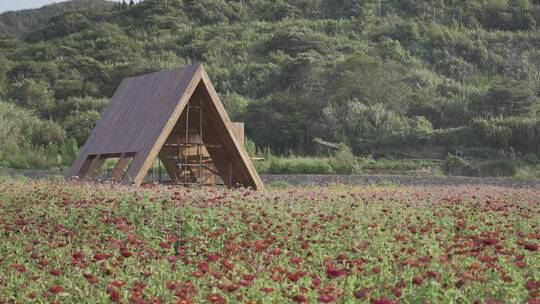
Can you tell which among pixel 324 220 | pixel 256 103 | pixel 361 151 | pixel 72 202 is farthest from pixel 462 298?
pixel 256 103

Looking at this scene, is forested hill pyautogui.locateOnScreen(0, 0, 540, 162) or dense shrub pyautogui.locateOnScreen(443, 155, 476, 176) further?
forested hill pyautogui.locateOnScreen(0, 0, 540, 162)

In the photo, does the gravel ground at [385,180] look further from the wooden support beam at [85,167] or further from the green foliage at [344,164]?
the wooden support beam at [85,167]

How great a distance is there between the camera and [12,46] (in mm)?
62312

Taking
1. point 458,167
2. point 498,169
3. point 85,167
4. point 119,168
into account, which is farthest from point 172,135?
point 498,169

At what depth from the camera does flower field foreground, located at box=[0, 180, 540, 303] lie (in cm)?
474

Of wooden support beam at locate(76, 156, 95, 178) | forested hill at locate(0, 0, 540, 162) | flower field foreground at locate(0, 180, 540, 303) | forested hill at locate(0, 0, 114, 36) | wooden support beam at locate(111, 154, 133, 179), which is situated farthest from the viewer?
forested hill at locate(0, 0, 114, 36)

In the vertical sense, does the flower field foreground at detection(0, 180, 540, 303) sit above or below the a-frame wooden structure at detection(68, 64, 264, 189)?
below

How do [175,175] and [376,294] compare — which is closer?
[376,294]

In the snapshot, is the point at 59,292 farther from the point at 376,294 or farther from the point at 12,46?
the point at 12,46

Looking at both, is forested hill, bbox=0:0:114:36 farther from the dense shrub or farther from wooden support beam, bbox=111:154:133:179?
wooden support beam, bbox=111:154:133:179

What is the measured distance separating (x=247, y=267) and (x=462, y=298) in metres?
1.95

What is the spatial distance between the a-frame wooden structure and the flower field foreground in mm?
2556

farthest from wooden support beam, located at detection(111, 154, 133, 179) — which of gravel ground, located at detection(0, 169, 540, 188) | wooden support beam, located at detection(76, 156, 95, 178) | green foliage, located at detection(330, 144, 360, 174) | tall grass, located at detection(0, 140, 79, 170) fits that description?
tall grass, located at detection(0, 140, 79, 170)

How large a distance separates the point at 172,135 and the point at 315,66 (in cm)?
2616
